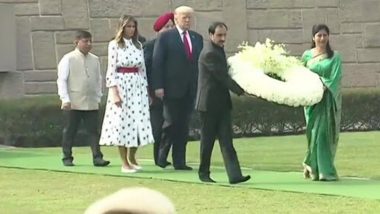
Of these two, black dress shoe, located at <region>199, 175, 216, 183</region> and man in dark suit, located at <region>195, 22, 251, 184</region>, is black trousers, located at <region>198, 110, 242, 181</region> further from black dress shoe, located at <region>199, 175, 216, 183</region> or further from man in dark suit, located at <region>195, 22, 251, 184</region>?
black dress shoe, located at <region>199, 175, 216, 183</region>

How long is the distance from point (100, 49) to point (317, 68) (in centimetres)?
971

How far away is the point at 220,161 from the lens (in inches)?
524

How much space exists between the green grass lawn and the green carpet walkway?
0.31 metres

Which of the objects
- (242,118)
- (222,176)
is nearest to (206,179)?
(222,176)

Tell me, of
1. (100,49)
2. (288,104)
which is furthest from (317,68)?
(100,49)

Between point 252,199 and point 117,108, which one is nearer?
point 252,199

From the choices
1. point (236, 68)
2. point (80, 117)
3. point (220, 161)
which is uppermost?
point (236, 68)

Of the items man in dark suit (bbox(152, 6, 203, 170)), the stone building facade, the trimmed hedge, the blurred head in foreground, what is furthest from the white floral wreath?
the stone building facade

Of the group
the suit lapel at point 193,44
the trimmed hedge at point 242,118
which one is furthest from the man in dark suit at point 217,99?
the trimmed hedge at point 242,118

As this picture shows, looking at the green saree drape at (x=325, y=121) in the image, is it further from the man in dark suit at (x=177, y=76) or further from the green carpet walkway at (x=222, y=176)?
the man in dark suit at (x=177, y=76)

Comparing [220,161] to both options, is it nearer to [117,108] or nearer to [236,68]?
[117,108]

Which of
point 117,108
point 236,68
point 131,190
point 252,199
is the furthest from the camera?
point 117,108

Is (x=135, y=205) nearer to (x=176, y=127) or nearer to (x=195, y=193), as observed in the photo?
(x=195, y=193)

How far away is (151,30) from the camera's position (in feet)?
65.1
